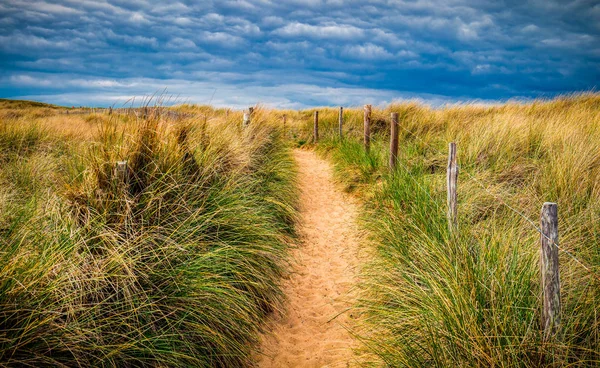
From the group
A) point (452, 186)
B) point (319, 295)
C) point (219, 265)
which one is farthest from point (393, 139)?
point (219, 265)

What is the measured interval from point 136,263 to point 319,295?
2379 mm

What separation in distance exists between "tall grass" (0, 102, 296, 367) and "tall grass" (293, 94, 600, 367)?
1283 millimetres

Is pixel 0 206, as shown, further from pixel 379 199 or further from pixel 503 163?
pixel 503 163

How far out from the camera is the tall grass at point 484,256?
2141mm

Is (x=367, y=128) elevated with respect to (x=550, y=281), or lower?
elevated

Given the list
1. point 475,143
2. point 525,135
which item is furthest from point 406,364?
point 525,135

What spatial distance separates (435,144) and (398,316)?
6.10 m

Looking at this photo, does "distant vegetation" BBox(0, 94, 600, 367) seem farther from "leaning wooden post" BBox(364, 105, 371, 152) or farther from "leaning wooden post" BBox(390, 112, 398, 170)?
"leaning wooden post" BBox(364, 105, 371, 152)

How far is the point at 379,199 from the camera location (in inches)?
225

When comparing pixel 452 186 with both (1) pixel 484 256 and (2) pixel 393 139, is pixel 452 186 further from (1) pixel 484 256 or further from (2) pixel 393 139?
(2) pixel 393 139

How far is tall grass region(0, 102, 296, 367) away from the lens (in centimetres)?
217

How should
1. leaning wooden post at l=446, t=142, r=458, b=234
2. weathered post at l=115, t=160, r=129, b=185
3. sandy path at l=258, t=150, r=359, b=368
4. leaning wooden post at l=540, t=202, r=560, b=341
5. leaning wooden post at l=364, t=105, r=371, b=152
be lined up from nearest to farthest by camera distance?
leaning wooden post at l=540, t=202, r=560, b=341 → weathered post at l=115, t=160, r=129, b=185 → sandy path at l=258, t=150, r=359, b=368 → leaning wooden post at l=446, t=142, r=458, b=234 → leaning wooden post at l=364, t=105, r=371, b=152

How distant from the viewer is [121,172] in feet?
10.7

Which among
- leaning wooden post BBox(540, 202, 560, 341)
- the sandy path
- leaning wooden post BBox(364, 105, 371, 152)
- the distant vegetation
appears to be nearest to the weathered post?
the distant vegetation
